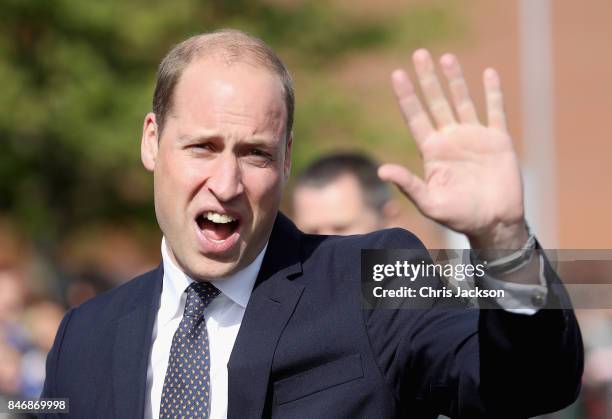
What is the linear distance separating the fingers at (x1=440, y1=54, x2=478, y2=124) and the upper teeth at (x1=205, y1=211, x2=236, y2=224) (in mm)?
893

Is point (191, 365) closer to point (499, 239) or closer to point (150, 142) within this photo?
point (150, 142)

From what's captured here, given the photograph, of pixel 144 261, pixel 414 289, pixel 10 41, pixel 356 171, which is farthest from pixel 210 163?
pixel 144 261

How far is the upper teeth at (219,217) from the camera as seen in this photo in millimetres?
3537

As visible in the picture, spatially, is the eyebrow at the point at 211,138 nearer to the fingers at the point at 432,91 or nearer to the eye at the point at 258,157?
the eye at the point at 258,157

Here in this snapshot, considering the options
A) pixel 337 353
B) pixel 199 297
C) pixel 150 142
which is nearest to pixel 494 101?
pixel 337 353

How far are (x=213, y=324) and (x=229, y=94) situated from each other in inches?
28.8

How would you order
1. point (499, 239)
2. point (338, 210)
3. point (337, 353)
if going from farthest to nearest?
point (338, 210)
point (337, 353)
point (499, 239)

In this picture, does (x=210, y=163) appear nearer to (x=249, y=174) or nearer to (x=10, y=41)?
(x=249, y=174)

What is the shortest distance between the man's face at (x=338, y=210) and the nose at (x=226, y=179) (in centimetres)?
256

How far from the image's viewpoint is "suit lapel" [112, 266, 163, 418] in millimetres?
3547

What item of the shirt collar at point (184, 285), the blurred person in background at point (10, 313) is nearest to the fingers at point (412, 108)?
the shirt collar at point (184, 285)

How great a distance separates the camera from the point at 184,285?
12.2 feet

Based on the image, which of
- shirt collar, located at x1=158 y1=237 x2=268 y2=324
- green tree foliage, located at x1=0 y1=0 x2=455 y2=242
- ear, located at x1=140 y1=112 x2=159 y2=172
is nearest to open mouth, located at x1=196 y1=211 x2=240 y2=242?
shirt collar, located at x1=158 y1=237 x2=268 y2=324

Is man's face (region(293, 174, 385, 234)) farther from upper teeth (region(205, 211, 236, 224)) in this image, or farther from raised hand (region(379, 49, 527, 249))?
raised hand (region(379, 49, 527, 249))
